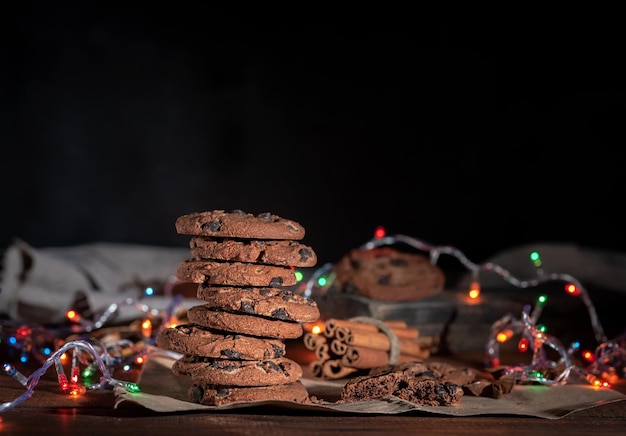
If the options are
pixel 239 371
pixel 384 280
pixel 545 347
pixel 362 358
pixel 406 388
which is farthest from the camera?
pixel 545 347

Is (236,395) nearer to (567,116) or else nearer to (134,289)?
(134,289)

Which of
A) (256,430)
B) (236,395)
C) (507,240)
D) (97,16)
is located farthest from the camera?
(507,240)

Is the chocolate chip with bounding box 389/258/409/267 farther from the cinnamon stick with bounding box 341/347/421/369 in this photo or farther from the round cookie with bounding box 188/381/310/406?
the round cookie with bounding box 188/381/310/406

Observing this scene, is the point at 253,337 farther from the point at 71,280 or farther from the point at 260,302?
the point at 71,280

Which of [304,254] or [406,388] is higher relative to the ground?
[304,254]

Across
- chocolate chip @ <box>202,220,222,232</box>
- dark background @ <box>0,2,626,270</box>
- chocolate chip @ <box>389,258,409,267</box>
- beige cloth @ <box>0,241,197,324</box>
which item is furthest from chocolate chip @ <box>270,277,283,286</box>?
dark background @ <box>0,2,626,270</box>

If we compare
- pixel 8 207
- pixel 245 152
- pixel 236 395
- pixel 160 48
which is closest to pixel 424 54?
pixel 245 152

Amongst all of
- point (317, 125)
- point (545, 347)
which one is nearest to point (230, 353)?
point (545, 347)
